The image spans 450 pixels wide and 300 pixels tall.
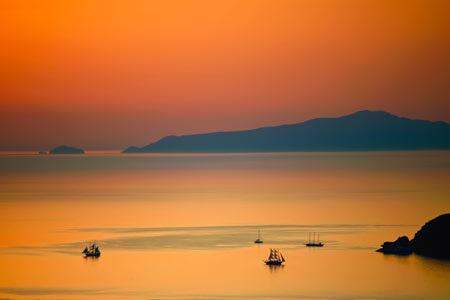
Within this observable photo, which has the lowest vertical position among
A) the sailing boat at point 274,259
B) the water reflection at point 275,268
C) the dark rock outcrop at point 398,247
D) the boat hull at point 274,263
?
the water reflection at point 275,268

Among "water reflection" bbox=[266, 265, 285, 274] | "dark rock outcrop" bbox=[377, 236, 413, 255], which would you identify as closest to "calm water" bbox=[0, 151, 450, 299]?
"water reflection" bbox=[266, 265, 285, 274]

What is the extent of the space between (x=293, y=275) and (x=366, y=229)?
24.1m

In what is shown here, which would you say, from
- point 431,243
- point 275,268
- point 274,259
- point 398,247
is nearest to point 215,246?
point 274,259

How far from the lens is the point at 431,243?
6444 cm

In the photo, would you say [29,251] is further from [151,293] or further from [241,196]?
[241,196]

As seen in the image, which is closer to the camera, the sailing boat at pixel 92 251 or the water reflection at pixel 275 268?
the water reflection at pixel 275 268

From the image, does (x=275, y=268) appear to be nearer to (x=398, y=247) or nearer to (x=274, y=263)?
(x=274, y=263)

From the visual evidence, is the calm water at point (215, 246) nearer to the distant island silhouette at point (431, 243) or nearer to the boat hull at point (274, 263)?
the boat hull at point (274, 263)

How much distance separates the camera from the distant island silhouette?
6381 cm

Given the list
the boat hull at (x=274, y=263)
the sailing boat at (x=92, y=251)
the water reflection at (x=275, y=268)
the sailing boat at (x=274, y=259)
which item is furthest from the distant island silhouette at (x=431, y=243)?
the sailing boat at (x=92, y=251)

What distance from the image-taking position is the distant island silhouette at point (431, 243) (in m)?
63.8

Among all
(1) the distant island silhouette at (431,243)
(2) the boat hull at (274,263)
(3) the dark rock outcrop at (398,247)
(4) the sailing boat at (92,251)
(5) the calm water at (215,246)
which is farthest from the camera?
(3) the dark rock outcrop at (398,247)

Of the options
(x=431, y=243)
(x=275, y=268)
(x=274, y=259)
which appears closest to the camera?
(x=275, y=268)

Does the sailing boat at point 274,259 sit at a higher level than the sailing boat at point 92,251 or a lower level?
lower
